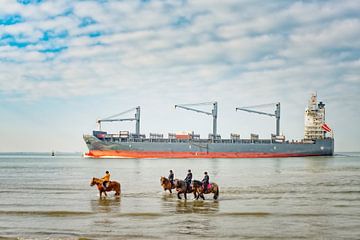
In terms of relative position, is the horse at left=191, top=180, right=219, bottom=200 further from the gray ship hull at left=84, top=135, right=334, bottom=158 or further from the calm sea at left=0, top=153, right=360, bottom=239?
the gray ship hull at left=84, top=135, right=334, bottom=158

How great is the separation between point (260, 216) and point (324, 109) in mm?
112759

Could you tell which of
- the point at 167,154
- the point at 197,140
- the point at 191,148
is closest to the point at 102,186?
the point at 167,154

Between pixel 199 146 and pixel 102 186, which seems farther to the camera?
pixel 199 146

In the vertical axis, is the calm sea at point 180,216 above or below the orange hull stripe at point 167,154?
below

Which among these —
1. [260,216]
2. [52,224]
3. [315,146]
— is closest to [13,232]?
[52,224]

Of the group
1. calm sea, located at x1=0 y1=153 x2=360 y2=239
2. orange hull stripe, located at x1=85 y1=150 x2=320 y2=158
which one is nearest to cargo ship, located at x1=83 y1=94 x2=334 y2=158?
orange hull stripe, located at x1=85 y1=150 x2=320 y2=158

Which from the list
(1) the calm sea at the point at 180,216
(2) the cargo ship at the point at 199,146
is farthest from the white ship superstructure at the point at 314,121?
(1) the calm sea at the point at 180,216

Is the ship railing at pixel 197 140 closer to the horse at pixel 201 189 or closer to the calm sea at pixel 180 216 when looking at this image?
the calm sea at pixel 180 216

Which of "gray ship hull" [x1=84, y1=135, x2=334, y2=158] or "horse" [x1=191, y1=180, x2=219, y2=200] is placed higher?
"gray ship hull" [x1=84, y1=135, x2=334, y2=158]

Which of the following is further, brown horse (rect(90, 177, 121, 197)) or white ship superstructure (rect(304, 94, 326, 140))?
white ship superstructure (rect(304, 94, 326, 140))

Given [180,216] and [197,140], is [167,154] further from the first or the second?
[180,216]

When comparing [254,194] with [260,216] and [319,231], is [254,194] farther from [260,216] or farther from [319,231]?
[319,231]

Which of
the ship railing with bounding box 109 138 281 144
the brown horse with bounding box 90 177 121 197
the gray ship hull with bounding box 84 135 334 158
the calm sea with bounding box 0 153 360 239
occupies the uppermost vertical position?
the ship railing with bounding box 109 138 281 144

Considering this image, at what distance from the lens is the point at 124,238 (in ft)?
43.2
